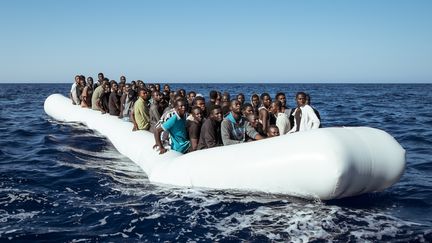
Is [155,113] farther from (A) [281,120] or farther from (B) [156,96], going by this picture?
(A) [281,120]

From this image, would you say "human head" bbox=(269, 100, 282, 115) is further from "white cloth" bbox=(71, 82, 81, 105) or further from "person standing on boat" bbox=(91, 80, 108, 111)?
"white cloth" bbox=(71, 82, 81, 105)

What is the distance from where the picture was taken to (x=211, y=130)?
7.38 m

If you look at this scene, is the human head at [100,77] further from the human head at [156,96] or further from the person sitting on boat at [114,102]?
the human head at [156,96]

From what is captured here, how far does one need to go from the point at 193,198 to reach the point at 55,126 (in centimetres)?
1080

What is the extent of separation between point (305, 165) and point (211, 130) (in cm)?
211

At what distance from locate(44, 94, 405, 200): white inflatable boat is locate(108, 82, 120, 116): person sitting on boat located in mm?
6050

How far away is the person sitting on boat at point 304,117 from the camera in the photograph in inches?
294

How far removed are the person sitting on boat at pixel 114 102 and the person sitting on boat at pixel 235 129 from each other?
6318 millimetres

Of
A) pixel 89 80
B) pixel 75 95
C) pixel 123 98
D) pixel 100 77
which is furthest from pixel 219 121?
pixel 75 95

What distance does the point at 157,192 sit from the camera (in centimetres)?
686

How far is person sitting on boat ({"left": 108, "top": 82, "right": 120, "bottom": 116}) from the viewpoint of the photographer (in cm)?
1282

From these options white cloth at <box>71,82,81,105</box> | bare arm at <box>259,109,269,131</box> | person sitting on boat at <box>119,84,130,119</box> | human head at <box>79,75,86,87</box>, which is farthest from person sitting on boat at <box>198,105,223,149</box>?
white cloth at <box>71,82,81,105</box>

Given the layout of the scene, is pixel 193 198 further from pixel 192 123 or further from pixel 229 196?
pixel 192 123

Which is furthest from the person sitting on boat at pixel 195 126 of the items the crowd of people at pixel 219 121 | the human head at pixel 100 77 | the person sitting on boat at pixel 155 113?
the human head at pixel 100 77
